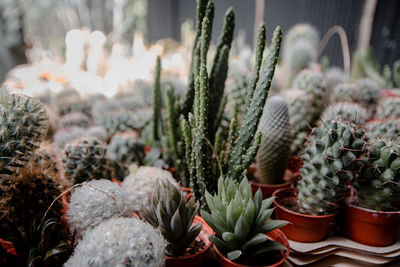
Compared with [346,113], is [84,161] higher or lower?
lower

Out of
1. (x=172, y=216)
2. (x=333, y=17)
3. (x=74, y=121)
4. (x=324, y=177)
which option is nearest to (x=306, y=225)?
(x=324, y=177)

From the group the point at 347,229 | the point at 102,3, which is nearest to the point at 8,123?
the point at 347,229

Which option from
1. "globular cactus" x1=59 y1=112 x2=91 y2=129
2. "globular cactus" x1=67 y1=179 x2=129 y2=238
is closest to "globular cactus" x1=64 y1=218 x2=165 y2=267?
"globular cactus" x1=67 y1=179 x2=129 y2=238

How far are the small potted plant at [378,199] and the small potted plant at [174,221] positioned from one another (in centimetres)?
51

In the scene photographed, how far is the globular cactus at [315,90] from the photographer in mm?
1464

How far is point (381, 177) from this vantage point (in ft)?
2.65

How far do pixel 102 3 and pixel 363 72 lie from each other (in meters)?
5.47

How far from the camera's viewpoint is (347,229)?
2.97 ft

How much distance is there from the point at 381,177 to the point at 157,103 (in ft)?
2.77

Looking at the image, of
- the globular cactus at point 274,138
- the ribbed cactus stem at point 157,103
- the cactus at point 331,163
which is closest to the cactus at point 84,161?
the ribbed cactus stem at point 157,103

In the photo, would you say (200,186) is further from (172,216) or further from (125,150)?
(125,150)

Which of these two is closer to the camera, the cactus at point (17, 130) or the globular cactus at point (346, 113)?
the cactus at point (17, 130)

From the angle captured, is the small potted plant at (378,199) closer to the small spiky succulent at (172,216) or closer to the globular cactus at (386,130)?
the globular cactus at (386,130)

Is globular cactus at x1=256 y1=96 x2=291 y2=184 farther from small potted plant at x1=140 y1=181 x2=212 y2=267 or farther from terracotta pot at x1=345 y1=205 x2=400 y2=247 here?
small potted plant at x1=140 y1=181 x2=212 y2=267
